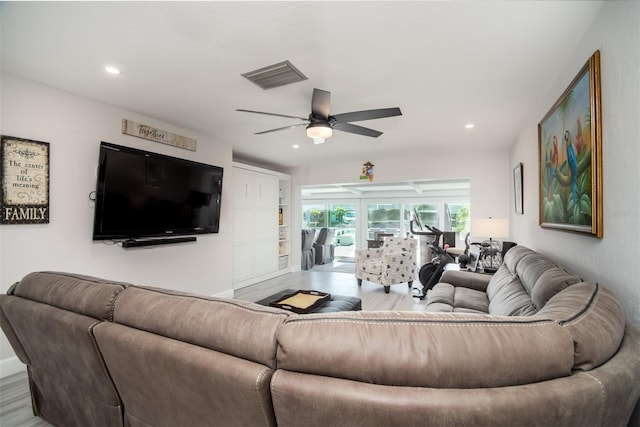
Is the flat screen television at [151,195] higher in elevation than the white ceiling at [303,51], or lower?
lower

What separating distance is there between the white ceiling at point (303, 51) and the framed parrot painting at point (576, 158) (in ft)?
1.23

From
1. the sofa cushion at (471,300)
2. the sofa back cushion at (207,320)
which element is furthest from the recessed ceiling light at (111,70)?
the sofa cushion at (471,300)

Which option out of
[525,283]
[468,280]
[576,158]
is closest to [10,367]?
[525,283]

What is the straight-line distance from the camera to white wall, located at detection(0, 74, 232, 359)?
2.24 meters

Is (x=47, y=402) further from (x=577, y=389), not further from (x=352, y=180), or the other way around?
(x=352, y=180)

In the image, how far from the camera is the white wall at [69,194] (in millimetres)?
2242

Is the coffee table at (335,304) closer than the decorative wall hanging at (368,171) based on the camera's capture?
Yes

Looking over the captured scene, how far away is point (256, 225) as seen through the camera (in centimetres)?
512

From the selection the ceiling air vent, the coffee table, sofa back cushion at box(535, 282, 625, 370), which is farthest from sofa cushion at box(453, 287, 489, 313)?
the ceiling air vent

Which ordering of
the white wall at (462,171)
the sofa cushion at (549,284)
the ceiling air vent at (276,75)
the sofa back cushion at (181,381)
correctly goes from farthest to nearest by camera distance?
1. the white wall at (462,171)
2. the ceiling air vent at (276,75)
3. the sofa cushion at (549,284)
4. the sofa back cushion at (181,381)

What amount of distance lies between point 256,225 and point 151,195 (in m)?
2.24

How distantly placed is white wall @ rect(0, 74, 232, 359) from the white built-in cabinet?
129 cm

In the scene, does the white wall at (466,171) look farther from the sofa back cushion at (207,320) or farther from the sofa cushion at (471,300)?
the sofa back cushion at (207,320)

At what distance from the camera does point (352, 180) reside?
552 centimetres
